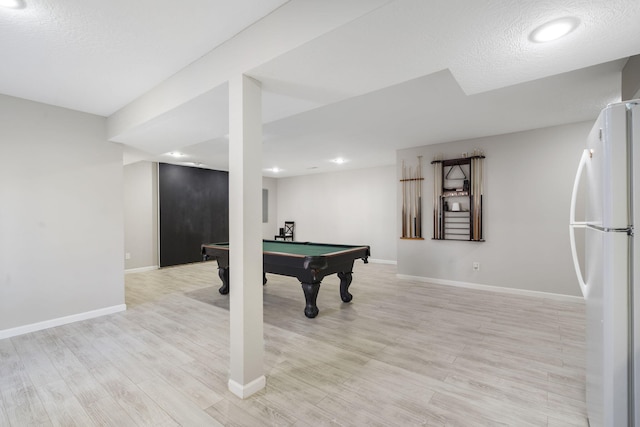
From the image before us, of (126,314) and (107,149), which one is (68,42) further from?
(126,314)

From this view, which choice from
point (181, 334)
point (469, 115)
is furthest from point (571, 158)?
point (181, 334)

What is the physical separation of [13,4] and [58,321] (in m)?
3.22

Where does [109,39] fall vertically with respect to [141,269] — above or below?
above

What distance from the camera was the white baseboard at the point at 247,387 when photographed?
1.94m

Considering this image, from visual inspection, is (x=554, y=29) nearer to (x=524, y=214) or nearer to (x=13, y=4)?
Answer: (x=13, y=4)

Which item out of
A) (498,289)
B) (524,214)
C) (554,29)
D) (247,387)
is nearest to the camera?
(554,29)

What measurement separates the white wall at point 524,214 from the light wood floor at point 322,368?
23.9 inches

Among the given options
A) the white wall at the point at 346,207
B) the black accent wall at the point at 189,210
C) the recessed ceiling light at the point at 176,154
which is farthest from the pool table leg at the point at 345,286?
the black accent wall at the point at 189,210

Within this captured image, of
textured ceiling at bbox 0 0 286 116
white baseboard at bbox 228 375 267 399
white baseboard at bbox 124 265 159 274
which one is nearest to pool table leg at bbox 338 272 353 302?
white baseboard at bbox 228 375 267 399

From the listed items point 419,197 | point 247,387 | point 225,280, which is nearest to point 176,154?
point 225,280

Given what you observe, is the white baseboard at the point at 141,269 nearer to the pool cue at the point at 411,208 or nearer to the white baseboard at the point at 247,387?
the white baseboard at the point at 247,387

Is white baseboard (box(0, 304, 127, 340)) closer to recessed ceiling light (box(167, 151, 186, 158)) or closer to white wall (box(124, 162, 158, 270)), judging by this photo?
white wall (box(124, 162, 158, 270))

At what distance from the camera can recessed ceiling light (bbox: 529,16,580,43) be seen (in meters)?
1.41

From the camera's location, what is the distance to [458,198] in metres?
4.88
